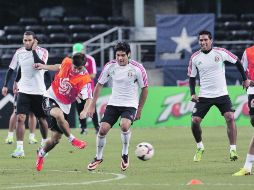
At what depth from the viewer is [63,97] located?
16172 mm

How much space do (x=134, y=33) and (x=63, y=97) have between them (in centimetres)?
2036

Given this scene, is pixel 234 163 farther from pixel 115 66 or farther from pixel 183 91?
pixel 183 91

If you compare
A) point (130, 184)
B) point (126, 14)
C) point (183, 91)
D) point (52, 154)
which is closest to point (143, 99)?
point (130, 184)

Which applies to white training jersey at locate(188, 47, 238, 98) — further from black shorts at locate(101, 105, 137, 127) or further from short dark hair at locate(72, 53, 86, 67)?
short dark hair at locate(72, 53, 86, 67)

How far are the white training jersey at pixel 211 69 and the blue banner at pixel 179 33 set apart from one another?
14902mm

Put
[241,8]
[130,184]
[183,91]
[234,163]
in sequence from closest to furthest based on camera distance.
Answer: [130,184] < [234,163] < [183,91] < [241,8]

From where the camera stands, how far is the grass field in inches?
523

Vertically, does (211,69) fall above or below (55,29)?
below

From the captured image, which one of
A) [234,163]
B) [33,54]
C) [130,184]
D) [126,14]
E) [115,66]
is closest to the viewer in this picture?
[130,184]

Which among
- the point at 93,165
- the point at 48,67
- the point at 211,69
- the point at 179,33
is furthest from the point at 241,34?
the point at 93,165

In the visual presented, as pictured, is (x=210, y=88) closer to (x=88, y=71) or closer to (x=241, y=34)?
(x=88, y=71)

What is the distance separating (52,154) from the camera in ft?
64.4

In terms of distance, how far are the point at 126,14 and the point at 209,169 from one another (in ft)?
80.8

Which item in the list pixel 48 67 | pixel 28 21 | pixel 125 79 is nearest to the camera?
pixel 125 79
